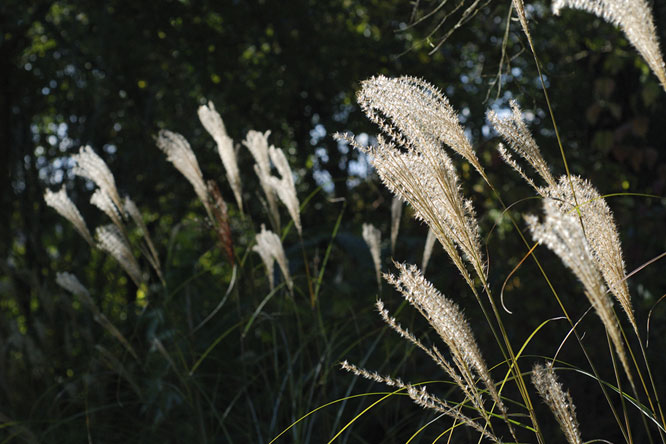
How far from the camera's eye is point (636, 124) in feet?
9.69

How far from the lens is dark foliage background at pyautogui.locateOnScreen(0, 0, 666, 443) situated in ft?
8.48

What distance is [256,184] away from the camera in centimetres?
438

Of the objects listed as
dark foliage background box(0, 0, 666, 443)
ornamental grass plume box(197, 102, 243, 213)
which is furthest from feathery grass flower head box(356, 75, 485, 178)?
dark foliage background box(0, 0, 666, 443)

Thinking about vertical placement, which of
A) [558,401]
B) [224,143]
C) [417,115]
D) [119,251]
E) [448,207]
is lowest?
[558,401]

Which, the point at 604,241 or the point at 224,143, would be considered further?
the point at 224,143

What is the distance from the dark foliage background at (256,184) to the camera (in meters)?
2.58

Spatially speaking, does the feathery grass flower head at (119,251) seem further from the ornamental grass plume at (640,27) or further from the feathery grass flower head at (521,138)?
the ornamental grass plume at (640,27)

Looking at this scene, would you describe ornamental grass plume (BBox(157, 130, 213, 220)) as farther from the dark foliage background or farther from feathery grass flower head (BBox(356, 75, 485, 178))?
feathery grass flower head (BBox(356, 75, 485, 178))

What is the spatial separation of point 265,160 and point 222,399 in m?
1.06

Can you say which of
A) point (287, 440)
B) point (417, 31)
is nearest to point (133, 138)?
point (417, 31)

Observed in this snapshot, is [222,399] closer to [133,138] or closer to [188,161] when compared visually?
[188,161]

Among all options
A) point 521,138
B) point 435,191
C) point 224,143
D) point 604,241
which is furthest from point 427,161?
point 224,143

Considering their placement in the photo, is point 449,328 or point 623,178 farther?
point 623,178

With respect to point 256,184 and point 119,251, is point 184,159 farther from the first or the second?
point 256,184
